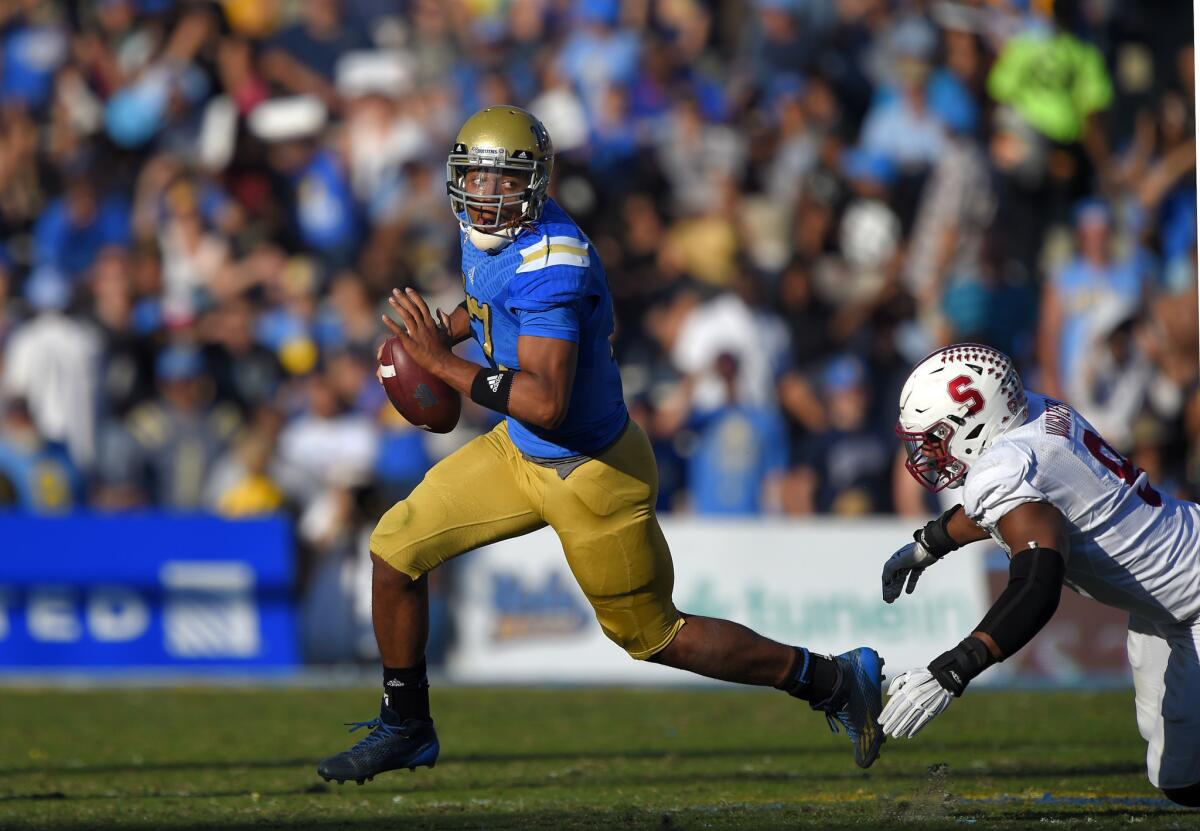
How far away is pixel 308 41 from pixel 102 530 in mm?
4731

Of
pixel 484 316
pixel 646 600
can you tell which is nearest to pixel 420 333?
pixel 484 316

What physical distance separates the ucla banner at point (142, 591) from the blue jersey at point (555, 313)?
5.37 metres

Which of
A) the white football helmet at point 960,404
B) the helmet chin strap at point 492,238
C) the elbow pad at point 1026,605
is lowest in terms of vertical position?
the elbow pad at point 1026,605

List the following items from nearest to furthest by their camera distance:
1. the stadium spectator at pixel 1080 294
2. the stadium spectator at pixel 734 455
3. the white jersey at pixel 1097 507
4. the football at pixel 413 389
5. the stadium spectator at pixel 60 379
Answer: the white jersey at pixel 1097 507, the football at pixel 413 389, the stadium spectator at pixel 734 455, the stadium spectator at pixel 1080 294, the stadium spectator at pixel 60 379

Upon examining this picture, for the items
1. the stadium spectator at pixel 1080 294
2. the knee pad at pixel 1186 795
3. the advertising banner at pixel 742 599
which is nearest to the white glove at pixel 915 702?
the knee pad at pixel 1186 795

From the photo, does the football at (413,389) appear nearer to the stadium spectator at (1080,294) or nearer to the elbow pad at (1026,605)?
the elbow pad at (1026,605)

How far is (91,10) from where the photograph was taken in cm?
1423

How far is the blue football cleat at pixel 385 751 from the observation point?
5.52 metres

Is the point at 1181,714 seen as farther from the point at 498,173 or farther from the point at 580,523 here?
the point at 498,173

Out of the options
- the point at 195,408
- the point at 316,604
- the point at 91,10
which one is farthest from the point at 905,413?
the point at 91,10

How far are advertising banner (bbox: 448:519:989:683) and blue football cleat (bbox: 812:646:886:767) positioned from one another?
4.57 metres

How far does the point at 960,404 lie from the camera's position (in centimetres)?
513

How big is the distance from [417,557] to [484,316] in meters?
0.81

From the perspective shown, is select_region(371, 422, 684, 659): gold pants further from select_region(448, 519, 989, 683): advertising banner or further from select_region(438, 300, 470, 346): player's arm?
select_region(448, 519, 989, 683): advertising banner
